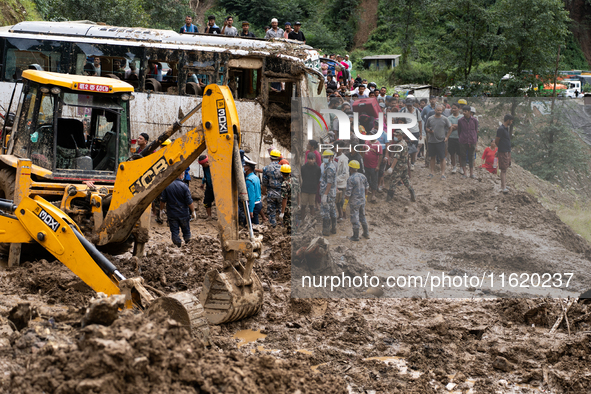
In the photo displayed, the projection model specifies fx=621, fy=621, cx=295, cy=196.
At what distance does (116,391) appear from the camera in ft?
13.3

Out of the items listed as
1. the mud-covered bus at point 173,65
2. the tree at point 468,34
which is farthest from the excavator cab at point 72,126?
the tree at point 468,34

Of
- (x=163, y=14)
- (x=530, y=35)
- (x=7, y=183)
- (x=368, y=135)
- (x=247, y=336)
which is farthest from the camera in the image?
(x=163, y=14)

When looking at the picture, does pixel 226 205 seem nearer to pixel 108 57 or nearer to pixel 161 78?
pixel 161 78

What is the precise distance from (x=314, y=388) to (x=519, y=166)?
4.19 meters

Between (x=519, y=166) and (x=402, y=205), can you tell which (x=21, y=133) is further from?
(x=519, y=166)

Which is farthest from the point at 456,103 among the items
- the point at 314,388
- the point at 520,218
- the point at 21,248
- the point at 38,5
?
the point at 38,5

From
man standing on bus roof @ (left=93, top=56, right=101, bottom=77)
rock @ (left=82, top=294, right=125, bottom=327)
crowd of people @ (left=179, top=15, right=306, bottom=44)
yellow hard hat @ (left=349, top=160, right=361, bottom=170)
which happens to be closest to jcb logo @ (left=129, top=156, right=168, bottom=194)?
yellow hard hat @ (left=349, top=160, right=361, bottom=170)

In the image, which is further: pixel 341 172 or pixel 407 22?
pixel 407 22

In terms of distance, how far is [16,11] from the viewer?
22.3 metres

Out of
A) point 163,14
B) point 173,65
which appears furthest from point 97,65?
point 163,14

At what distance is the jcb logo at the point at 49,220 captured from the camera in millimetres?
6918

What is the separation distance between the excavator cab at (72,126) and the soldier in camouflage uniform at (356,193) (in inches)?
122

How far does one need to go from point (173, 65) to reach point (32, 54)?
11.3ft

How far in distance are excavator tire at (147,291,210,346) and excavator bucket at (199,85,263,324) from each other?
28.1 inches
